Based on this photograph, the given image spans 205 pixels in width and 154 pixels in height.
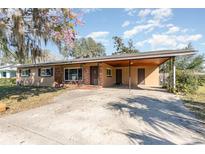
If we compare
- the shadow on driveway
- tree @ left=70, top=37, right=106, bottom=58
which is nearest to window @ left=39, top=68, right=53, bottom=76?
the shadow on driveway

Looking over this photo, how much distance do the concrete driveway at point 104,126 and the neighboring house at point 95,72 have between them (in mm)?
8221

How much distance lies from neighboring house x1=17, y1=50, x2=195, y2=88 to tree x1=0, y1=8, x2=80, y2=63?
540 centimetres

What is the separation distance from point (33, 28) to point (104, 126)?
7.53 metres

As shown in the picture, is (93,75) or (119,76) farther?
(119,76)

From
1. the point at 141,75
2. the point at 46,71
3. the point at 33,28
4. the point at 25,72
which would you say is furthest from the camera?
the point at 25,72

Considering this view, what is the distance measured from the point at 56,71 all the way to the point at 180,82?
1241 cm

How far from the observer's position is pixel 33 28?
33.5 ft

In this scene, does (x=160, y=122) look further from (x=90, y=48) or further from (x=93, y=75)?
(x=90, y=48)

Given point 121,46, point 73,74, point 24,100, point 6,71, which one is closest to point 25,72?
point 73,74

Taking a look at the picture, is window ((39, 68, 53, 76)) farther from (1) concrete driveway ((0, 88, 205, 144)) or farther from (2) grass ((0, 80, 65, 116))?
(1) concrete driveway ((0, 88, 205, 144))

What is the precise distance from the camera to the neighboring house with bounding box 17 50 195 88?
16.6 metres
